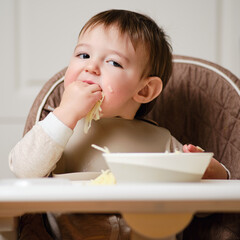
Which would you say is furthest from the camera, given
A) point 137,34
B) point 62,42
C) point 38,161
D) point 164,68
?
point 62,42

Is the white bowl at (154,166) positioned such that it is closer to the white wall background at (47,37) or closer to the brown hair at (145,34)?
the brown hair at (145,34)

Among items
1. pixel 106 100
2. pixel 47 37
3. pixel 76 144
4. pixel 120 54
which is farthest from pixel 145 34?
pixel 47 37

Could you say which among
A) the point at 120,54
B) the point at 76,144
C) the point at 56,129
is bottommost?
the point at 76,144

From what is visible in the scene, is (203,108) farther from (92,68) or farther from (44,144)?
(44,144)

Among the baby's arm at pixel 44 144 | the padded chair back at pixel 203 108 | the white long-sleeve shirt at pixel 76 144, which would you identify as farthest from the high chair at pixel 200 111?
the baby's arm at pixel 44 144

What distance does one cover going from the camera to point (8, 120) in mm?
1540

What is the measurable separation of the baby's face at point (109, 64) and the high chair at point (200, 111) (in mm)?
164

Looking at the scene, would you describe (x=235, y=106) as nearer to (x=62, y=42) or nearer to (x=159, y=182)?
(x=159, y=182)

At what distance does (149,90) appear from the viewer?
1.01 metres

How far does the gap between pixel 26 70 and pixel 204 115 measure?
798 mm

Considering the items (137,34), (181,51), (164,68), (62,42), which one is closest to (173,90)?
(164,68)

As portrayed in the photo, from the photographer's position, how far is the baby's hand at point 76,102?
0.76 m

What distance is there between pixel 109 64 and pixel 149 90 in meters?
0.17

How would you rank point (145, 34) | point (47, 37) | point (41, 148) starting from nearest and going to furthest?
point (41, 148), point (145, 34), point (47, 37)
